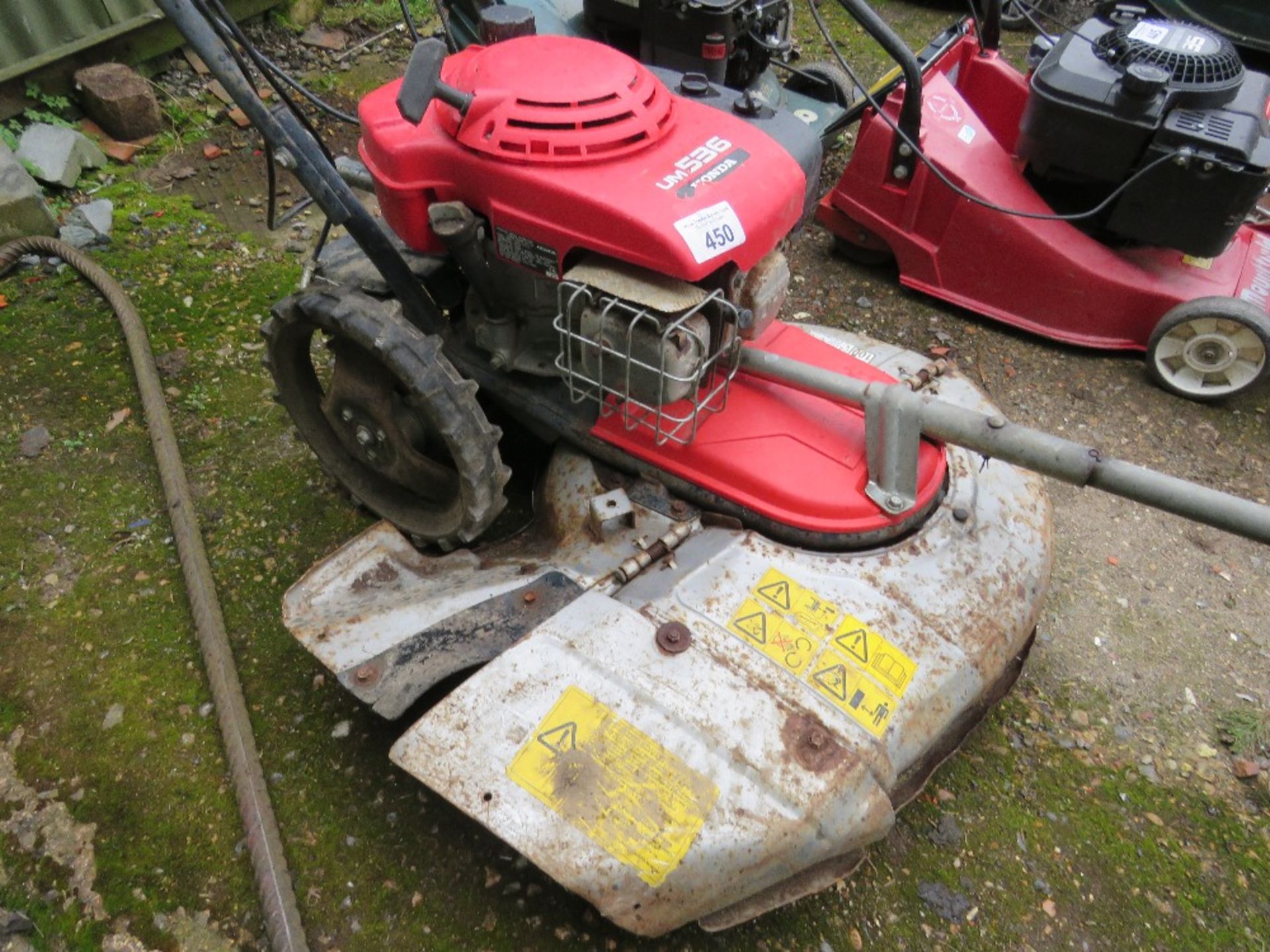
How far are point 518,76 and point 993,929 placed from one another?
1.80 m

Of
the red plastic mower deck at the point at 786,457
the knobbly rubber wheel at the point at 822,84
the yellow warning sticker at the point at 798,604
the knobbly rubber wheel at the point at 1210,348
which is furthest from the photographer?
the knobbly rubber wheel at the point at 822,84

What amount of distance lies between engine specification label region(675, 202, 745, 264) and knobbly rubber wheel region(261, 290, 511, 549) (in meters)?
0.50

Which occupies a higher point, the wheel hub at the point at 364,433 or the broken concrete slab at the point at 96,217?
the wheel hub at the point at 364,433

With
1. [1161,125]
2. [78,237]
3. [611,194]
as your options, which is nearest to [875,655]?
[611,194]

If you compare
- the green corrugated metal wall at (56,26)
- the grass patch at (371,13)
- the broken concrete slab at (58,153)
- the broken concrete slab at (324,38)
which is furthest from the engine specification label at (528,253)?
the grass patch at (371,13)

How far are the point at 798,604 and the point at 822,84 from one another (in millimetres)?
2793

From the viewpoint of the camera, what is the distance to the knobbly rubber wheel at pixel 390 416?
1.65 meters

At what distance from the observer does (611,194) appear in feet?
4.89

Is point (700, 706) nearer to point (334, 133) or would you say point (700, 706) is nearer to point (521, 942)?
point (521, 942)

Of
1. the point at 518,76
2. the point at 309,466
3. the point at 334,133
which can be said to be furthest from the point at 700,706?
the point at 334,133

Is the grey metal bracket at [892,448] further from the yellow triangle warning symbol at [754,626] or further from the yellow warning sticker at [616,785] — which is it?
the yellow warning sticker at [616,785]

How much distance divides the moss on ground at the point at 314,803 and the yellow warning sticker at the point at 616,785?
0.42 m

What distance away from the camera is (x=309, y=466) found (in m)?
2.45

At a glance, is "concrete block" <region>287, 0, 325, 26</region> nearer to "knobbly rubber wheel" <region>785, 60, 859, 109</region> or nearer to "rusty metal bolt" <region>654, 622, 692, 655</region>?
"knobbly rubber wheel" <region>785, 60, 859, 109</region>
